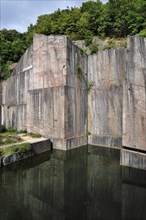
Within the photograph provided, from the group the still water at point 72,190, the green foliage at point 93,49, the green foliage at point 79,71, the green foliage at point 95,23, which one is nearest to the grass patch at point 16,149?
the still water at point 72,190

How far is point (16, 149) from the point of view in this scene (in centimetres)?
832

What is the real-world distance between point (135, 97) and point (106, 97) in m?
3.34

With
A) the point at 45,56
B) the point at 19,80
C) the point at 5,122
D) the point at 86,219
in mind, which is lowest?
the point at 86,219

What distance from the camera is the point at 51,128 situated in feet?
34.4

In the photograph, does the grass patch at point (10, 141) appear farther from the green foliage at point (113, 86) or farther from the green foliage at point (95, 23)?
the green foliage at point (95, 23)

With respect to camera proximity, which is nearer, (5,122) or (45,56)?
(45,56)

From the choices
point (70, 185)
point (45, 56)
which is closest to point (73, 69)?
point (45, 56)

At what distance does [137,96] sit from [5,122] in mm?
11129

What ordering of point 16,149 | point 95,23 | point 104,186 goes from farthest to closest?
point 95,23
point 16,149
point 104,186

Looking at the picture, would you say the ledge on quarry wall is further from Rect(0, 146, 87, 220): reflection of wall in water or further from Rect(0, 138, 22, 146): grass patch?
Rect(0, 138, 22, 146): grass patch

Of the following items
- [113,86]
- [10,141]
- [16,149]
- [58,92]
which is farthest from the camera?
[113,86]

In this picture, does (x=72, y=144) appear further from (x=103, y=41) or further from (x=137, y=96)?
(x=103, y=41)

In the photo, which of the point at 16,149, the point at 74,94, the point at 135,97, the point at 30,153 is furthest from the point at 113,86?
the point at 16,149

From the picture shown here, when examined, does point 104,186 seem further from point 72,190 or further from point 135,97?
point 135,97
